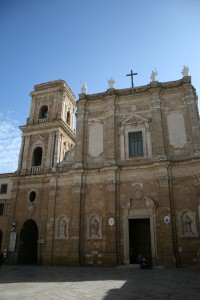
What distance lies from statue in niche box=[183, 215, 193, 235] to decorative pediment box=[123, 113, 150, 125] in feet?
25.6

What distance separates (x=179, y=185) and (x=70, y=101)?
51.5 ft

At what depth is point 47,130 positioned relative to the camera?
24188 mm

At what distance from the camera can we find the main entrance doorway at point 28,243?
68.8ft

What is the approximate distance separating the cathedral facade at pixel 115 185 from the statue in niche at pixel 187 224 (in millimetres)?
61

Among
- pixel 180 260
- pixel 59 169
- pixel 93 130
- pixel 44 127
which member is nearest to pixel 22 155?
pixel 44 127

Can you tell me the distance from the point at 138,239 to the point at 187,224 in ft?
11.9

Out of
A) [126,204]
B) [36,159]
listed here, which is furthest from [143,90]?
[36,159]

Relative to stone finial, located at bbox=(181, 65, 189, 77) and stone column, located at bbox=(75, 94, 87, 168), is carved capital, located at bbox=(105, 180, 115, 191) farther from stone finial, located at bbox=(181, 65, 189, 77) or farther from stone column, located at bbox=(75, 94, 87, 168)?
stone finial, located at bbox=(181, 65, 189, 77)

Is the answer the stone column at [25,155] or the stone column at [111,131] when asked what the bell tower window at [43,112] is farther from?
the stone column at [111,131]

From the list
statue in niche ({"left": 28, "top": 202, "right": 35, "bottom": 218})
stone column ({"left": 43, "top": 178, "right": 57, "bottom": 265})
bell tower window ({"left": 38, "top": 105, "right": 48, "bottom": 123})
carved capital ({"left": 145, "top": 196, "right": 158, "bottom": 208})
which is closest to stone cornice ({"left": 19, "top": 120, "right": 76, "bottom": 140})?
bell tower window ({"left": 38, "top": 105, "right": 48, "bottom": 123})

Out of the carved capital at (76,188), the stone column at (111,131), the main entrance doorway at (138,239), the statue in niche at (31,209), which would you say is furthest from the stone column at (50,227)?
the main entrance doorway at (138,239)

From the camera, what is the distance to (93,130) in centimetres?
2169

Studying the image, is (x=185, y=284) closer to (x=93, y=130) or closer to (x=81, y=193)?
(x=81, y=193)

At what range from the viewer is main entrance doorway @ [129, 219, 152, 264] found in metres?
17.6
